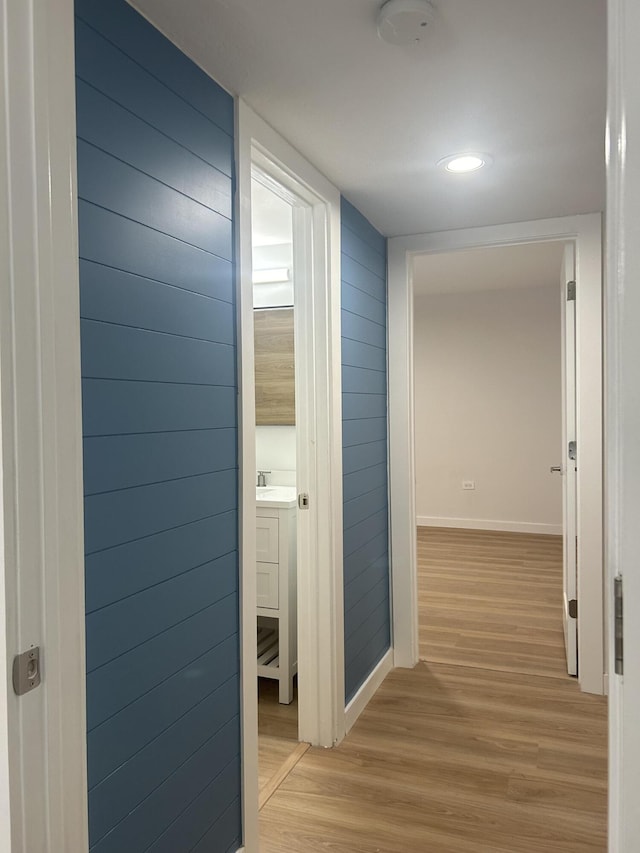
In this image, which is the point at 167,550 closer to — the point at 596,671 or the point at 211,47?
the point at 211,47

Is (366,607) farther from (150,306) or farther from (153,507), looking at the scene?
(150,306)

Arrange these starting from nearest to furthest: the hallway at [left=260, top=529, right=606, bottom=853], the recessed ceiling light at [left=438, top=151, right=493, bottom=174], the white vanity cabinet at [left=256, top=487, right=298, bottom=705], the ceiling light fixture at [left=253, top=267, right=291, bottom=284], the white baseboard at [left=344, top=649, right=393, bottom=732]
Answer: the hallway at [left=260, top=529, right=606, bottom=853] < the recessed ceiling light at [left=438, top=151, right=493, bottom=174] < the white baseboard at [left=344, top=649, right=393, bottom=732] < the white vanity cabinet at [left=256, top=487, right=298, bottom=705] < the ceiling light fixture at [left=253, top=267, right=291, bottom=284]

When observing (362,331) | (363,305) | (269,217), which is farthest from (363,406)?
(269,217)

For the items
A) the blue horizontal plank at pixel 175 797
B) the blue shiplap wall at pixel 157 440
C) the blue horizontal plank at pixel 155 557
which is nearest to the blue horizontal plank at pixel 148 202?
the blue shiplap wall at pixel 157 440

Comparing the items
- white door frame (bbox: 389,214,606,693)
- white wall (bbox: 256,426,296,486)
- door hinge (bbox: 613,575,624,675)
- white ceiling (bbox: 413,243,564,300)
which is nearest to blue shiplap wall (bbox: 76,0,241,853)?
door hinge (bbox: 613,575,624,675)

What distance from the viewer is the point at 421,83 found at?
5.88 ft

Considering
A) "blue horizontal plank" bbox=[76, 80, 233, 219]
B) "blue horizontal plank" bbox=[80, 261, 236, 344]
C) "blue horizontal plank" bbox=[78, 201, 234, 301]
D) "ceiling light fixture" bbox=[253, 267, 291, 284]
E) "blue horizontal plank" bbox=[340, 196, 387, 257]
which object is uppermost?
"blue horizontal plank" bbox=[340, 196, 387, 257]


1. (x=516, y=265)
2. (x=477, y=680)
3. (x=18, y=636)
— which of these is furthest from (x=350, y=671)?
(x=516, y=265)

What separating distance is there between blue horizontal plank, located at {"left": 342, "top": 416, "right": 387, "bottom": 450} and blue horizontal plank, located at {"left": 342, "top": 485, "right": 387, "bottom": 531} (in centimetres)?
25

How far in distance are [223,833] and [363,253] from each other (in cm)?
239

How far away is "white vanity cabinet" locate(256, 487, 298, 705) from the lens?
10.0ft

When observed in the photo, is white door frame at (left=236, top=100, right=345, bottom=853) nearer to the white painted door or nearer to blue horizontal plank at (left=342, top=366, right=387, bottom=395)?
blue horizontal plank at (left=342, top=366, right=387, bottom=395)

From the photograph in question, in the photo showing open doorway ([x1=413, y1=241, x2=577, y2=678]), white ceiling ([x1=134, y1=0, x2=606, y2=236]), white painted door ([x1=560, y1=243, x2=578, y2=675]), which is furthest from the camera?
open doorway ([x1=413, y1=241, x2=577, y2=678])

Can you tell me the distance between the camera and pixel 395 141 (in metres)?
2.20
